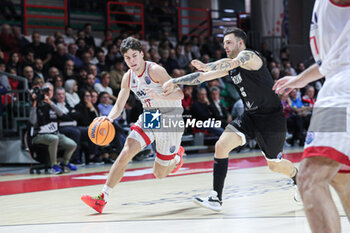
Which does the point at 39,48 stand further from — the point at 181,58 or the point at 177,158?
the point at 177,158

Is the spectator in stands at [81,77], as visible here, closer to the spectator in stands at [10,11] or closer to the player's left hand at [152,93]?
the spectator in stands at [10,11]

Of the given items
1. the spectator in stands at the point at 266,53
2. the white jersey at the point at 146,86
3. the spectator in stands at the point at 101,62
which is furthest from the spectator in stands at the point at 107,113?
the spectator in stands at the point at 266,53

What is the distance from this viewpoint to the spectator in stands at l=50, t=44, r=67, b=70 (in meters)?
12.5

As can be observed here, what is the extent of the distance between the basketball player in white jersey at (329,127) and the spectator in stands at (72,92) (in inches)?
336

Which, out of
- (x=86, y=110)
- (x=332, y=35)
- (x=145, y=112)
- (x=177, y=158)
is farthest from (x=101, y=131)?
(x=86, y=110)

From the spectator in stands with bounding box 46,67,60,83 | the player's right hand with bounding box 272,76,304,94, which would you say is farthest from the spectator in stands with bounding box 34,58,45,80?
the player's right hand with bounding box 272,76,304,94

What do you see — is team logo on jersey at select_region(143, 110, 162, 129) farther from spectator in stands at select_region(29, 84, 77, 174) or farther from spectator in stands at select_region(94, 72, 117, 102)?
spectator in stands at select_region(94, 72, 117, 102)

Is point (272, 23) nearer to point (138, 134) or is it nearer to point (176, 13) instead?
point (176, 13)

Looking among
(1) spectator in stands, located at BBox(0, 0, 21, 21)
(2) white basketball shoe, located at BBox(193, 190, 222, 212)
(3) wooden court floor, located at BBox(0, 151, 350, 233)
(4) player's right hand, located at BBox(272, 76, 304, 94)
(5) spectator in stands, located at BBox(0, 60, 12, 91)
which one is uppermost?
(1) spectator in stands, located at BBox(0, 0, 21, 21)

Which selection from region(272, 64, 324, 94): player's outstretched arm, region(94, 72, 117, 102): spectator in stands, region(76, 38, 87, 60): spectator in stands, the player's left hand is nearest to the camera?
region(272, 64, 324, 94): player's outstretched arm

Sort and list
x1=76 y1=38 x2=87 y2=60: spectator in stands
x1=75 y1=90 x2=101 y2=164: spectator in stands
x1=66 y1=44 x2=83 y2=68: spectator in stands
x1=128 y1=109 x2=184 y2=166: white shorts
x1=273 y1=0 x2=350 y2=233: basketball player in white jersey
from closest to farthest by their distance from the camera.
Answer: x1=273 y1=0 x2=350 y2=233: basketball player in white jersey < x1=128 y1=109 x2=184 y2=166: white shorts < x1=75 y1=90 x2=101 y2=164: spectator in stands < x1=66 y1=44 x2=83 y2=68: spectator in stands < x1=76 y1=38 x2=87 y2=60: spectator in stands

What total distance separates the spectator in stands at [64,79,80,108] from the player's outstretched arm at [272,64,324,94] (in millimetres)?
8257

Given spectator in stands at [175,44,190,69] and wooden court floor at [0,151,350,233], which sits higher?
spectator in stands at [175,44,190,69]

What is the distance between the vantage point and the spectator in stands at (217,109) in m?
12.9
